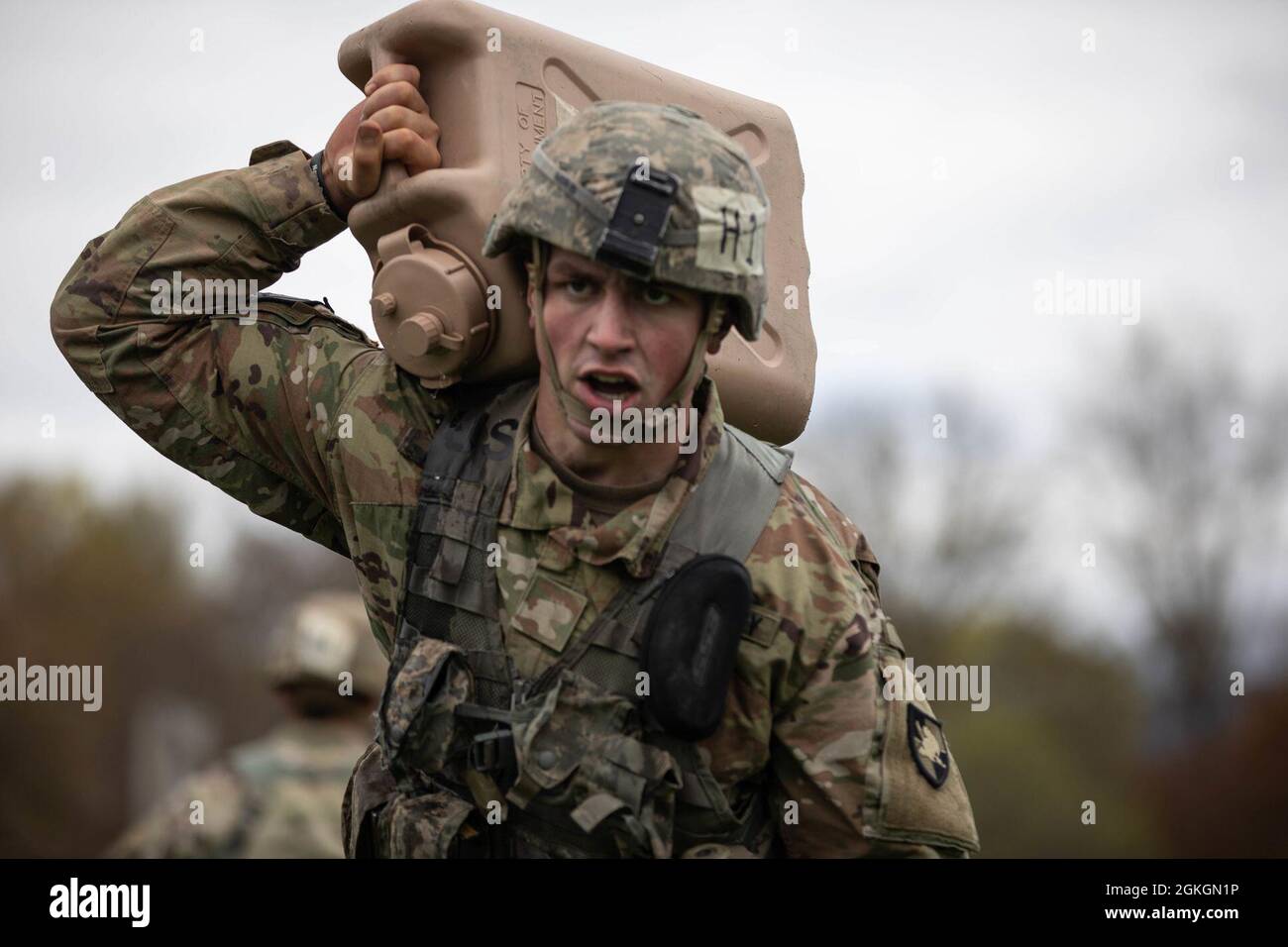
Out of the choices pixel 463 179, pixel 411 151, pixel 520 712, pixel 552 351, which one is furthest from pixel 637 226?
pixel 520 712

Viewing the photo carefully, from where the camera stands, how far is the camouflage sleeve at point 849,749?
5398mm

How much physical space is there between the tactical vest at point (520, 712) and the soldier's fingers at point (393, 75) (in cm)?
103

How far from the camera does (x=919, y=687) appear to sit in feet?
18.9

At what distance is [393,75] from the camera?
5.64 metres

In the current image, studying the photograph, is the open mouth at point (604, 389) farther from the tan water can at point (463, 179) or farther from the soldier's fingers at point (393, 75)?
the soldier's fingers at point (393, 75)

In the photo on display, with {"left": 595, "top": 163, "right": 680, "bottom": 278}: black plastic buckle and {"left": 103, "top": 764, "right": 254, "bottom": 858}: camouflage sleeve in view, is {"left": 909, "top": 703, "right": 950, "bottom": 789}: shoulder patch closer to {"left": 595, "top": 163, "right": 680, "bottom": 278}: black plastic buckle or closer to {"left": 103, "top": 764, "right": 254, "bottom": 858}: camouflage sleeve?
{"left": 595, "top": 163, "right": 680, "bottom": 278}: black plastic buckle

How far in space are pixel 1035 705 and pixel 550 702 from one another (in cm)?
3080

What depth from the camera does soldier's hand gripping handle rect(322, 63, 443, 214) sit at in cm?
556

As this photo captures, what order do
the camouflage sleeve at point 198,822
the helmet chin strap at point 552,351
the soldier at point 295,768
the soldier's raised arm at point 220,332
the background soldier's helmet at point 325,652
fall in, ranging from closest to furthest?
the helmet chin strap at point 552,351
the soldier's raised arm at point 220,332
the camouflage sleeve at point 198,822
the soldier at point 295,768
the background soldier's helmet at point 325,652

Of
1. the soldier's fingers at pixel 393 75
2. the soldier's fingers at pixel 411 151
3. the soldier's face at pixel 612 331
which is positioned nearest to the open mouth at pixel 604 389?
the soldier's face at pixel 612 331

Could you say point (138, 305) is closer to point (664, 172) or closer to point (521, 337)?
point (521, 337)

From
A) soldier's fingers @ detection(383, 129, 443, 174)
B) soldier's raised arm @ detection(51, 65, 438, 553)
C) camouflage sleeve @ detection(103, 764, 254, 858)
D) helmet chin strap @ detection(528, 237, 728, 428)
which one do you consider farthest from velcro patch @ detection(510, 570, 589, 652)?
camouflage sleeve @ detection(103, 764, 254, 858)

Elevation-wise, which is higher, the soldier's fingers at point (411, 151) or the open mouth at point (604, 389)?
the soldier's fingers at point (411, 151)
